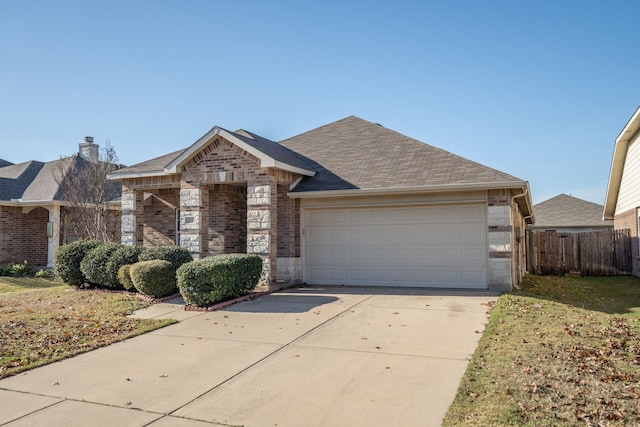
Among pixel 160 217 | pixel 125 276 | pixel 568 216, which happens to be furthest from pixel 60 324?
pixel 568 216

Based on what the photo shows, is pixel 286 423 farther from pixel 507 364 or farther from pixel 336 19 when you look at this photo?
pixel 336 19

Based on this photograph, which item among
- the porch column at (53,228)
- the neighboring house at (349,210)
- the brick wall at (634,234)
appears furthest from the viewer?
the porch column at (53,228)

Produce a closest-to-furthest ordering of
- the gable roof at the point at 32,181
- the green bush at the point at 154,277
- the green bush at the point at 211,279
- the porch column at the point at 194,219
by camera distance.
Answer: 1. the green bush at the point at 211,279
2. the green bush at the point at 154,277
3. the porch column at the point at 194,219
4. the gable roof at the point at 32,181

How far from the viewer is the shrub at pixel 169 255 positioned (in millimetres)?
11664

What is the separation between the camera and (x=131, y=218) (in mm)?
14781

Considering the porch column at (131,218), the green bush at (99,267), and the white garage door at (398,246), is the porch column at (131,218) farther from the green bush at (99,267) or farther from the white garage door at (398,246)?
the white garage door at (398,246)

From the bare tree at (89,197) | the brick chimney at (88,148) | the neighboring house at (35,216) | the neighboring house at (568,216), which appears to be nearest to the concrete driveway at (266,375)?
the bare tree at (89,197)

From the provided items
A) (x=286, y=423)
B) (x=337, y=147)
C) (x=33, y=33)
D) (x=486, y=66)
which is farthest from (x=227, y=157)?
(x=286, y=423)

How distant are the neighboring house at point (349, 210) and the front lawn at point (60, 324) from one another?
311 centimetres

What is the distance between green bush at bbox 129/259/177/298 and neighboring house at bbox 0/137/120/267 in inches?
427

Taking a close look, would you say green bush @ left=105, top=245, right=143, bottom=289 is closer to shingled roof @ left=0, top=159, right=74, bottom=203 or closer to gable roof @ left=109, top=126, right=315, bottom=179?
gable roof @ left=109, top=126, right=315, bottom=179

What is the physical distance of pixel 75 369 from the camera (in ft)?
19.7

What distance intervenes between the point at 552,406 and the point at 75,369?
5.63 metres

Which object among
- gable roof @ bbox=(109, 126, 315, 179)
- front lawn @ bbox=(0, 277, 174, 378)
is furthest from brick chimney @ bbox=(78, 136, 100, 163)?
front lawn @ bbox=(0, 277, 174, 378)
